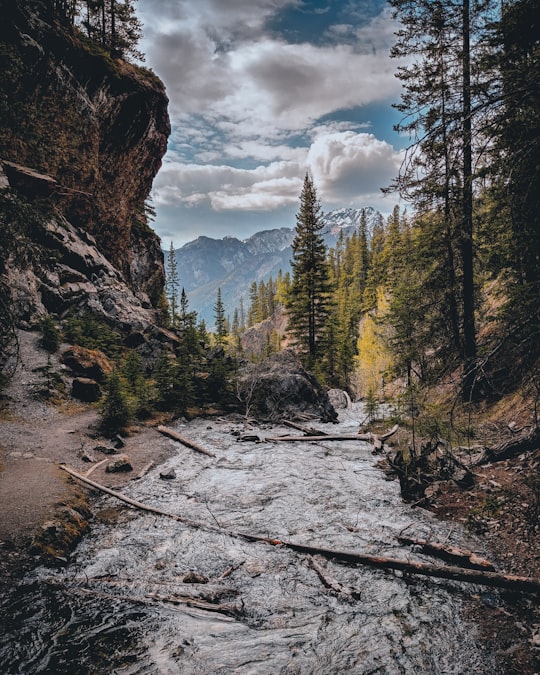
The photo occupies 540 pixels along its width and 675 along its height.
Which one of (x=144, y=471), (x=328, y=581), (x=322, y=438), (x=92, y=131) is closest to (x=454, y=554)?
(x=328, y=581)

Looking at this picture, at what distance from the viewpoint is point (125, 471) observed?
11.8 m

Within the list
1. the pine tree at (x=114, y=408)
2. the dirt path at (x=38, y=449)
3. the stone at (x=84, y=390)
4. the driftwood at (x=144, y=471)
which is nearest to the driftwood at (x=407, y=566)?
the dirt path at (x=38, y=449)

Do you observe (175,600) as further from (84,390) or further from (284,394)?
(284,394)

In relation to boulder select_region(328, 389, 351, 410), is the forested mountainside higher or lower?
higher

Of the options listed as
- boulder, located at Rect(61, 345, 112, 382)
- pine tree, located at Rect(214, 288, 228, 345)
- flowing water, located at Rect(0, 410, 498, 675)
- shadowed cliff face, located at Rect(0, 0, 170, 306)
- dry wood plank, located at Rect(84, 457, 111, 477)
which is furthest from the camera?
pine tree, located at Rect(214, 288, 228, 345)

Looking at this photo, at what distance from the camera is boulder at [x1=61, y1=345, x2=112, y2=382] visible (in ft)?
64.9

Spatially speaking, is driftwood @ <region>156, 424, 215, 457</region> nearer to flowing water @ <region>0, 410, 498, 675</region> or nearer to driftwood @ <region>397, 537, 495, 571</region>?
flowing water @ <region>0, 410, 498, 675</region>

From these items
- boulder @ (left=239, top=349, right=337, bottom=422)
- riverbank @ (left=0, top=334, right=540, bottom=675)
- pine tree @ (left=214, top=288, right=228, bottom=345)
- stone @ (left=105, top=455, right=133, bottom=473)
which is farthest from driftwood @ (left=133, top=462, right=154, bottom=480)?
pine tree @ (left=214, top=288, right=228, bottom=345)

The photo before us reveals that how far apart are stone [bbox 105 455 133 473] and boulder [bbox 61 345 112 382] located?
8341 mm

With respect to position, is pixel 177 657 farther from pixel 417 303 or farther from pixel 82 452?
pixel 417 303

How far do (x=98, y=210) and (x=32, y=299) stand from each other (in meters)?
16.3

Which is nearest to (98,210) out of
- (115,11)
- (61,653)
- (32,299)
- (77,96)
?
(77,96)

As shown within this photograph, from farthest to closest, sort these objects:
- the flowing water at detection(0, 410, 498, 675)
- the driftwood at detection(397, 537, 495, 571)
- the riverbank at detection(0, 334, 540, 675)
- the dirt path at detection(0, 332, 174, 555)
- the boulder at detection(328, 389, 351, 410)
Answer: the boulder at detection(328, 389, 351, 410) < the dirt path at detection(0, 332, 174, 555) < the driftwood at detection(397, 537, 495, 571) < the riverbank at detection(0, 334, 540, 675) < the flowing water at detection(0, 410, 498, 675)

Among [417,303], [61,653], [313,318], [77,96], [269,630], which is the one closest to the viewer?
[61,653]
